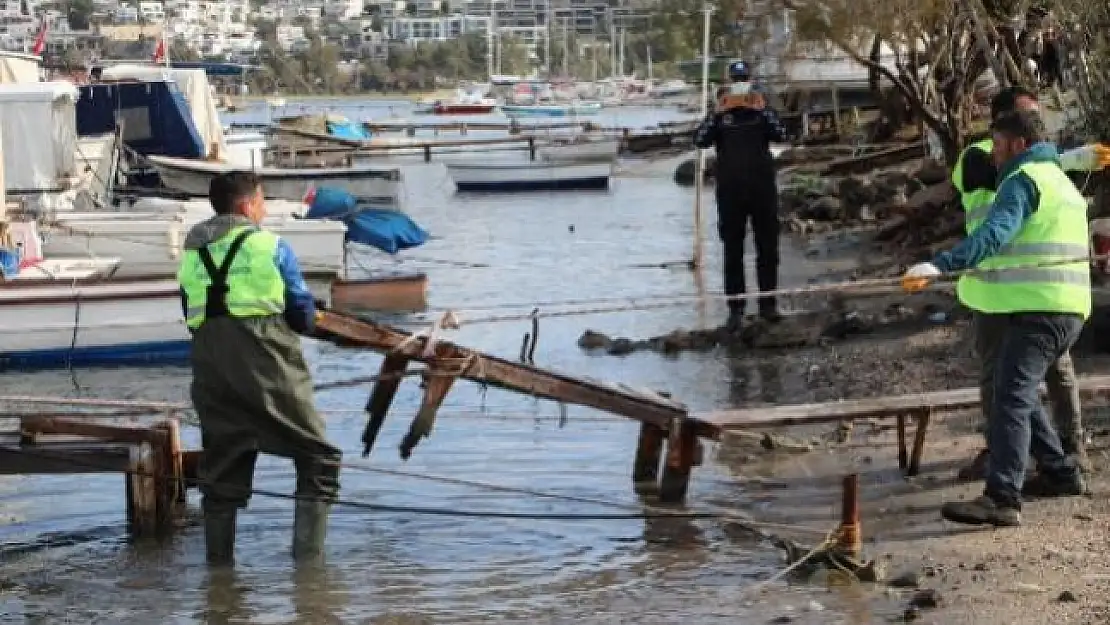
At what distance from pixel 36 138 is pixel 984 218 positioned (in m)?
21.4

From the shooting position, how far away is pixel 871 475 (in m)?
9.83

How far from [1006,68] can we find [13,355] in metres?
10.7

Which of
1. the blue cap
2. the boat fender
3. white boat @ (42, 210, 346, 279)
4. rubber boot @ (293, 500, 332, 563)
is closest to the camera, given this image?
rubber boot @ (293, 500, 332, 563)

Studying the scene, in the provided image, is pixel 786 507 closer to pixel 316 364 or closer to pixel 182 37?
pixel 316 364

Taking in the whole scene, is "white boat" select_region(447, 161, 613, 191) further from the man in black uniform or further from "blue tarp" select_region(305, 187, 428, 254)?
the man in black uniform

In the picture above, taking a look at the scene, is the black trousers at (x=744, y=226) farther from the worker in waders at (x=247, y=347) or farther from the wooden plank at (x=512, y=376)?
the worker in waders at (x=247, y=347)

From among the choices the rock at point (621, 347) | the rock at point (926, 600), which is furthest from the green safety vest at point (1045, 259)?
the rock at point (621, 347)

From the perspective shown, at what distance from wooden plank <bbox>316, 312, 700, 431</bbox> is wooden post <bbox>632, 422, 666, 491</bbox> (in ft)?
1.07

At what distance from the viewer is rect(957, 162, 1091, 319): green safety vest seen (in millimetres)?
8055

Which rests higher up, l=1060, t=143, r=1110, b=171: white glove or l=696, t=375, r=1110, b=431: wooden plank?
l=1060, t=143, r=1110, b=171: white glove

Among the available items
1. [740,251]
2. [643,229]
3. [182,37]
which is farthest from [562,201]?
[182,37]

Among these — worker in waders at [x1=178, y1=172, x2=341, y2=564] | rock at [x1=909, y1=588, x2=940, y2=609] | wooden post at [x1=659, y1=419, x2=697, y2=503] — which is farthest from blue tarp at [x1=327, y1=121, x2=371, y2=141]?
rock at [x1=909, y1=588, x2=940, y2=609]

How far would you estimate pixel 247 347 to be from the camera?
26.0 feet

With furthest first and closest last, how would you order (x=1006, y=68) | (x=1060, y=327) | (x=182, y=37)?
1. (x=182, y=37)
2. (x=1006, y=68)
3. (x=1060, y=327)
